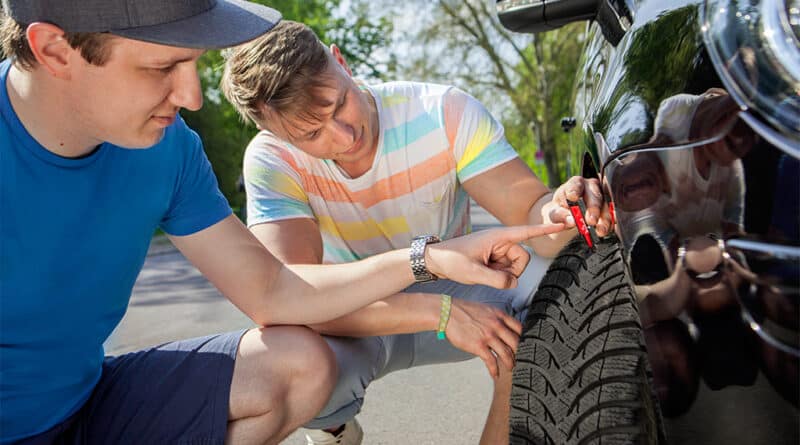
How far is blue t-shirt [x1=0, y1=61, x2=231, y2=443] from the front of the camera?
1720 millimetres

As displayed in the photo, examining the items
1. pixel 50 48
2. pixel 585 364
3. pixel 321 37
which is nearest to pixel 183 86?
pixel 50 48

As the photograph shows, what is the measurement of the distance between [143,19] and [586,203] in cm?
101

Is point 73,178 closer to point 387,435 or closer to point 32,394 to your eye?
point 32,394

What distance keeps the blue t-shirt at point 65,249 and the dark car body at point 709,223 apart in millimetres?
1199

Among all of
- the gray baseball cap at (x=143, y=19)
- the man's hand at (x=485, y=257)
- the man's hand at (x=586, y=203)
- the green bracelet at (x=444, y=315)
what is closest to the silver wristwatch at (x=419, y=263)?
the man's hand at (x=485, y=257)

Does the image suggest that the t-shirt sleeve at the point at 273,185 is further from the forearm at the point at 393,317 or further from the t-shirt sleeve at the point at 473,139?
Result: the t-shirt sleeve at the point at 473,139

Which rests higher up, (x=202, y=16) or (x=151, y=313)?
(x=202, y=16)

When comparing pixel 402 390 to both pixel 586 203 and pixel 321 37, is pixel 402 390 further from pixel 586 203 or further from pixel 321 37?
pixel 321 37

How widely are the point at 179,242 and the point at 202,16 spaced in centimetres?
68

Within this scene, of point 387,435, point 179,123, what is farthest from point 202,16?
point 387,435

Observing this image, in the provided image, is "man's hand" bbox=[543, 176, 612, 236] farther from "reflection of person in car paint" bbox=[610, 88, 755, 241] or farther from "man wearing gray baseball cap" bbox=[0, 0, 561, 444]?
"reflection of person in car paint" bbox=[610, 88, 755, 241]

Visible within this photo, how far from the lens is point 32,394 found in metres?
1.84

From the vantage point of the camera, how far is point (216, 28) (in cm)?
178

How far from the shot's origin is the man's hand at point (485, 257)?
192 cm
